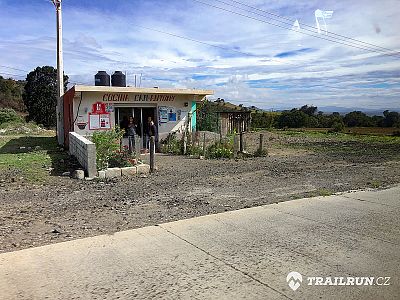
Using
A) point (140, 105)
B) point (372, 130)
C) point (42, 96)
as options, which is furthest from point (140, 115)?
point (42, 96)

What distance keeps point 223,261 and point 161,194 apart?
4.32m

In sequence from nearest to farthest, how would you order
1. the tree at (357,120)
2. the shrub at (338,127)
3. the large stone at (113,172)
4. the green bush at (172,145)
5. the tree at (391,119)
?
the large stone at (113,172)
the green bush at (172,145)
the tree at (391,119)
the shrub at (338,127)
the tree at (357,120)

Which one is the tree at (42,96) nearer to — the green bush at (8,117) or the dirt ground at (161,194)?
the green bush at (8,117)

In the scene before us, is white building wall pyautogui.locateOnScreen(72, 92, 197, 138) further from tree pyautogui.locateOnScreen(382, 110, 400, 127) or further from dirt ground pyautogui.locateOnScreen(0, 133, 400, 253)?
tree pyautogui.locateOnScreen(382, 110, 400, 127)

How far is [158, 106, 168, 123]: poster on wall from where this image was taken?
18.7 metres

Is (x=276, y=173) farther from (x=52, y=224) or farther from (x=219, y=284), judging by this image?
(x=219, y=284)

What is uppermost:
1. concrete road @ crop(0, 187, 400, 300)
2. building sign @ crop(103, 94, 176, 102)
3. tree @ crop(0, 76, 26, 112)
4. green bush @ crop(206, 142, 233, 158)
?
tree @ crop(0, 76, 26, 112)

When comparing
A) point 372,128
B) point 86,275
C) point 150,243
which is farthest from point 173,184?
point 372,128

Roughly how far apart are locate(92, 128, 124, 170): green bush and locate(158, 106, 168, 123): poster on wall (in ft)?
22.0

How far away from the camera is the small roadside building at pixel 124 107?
657 inches

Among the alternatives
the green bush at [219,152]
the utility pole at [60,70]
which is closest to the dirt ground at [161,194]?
the green bush at [219,152]

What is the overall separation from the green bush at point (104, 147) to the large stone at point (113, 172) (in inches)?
11.4

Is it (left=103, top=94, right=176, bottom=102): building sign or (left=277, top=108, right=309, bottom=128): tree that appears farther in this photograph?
(left=277, top=108, right=309, bottom=128): tree

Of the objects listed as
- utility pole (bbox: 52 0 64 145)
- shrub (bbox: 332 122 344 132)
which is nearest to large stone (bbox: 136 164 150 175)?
utility pole (bbox: 52 0 64 145)
